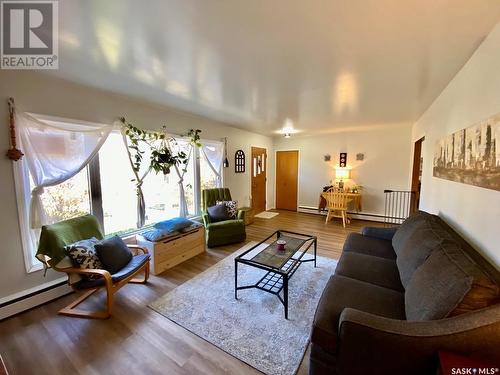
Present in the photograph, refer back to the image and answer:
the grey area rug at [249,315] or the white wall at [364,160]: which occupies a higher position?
the white wall at [364,160]

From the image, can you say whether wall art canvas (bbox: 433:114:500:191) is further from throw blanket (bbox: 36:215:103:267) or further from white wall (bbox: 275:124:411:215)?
throw blanket (bbox: 36:215:103:267)

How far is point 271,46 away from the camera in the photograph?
1.67 meters

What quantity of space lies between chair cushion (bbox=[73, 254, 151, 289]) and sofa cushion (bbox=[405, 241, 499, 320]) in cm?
246

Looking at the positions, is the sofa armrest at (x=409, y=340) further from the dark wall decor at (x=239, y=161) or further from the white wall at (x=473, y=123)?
the dark wall decor at (x=239, y=161)

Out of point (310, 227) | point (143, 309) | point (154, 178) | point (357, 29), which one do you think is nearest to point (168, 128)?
point (154, 178)

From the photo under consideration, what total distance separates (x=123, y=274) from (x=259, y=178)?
15.2 ft

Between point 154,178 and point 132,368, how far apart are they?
2627 mm

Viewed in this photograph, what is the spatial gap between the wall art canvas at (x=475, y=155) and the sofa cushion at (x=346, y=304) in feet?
3.29

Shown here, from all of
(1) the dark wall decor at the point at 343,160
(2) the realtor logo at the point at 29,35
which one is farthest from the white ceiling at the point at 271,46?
(1) the dark wall decor at the point at 343,160

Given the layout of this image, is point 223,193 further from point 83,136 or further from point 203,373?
point 203,373

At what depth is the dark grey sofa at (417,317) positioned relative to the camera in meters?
1.03

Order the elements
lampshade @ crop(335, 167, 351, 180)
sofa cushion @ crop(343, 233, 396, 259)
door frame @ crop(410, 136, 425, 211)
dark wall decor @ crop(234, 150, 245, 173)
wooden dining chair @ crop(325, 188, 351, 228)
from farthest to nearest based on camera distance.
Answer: lampshade @ crop(335, 167, 351, 180)
dark wall decor @ crop(234, 150, 245, 173)
wooden dining chair @ crop(325, 188, 351, 228)
door frame @ crop(410, 136, 425, 211)
sofa cushion @ crop(343, 233, 396, 259)

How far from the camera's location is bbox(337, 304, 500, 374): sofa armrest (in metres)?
1.00

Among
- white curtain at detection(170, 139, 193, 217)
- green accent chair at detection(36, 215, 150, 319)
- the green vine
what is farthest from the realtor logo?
white curtain at detection(170, 139, 193, 217)
